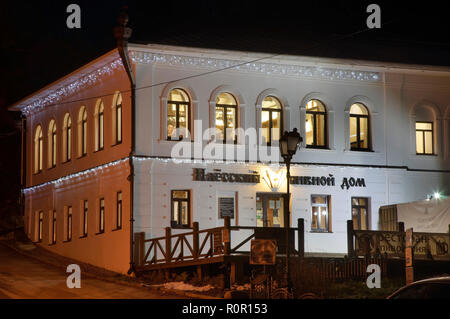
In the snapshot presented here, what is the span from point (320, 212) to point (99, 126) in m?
9.07

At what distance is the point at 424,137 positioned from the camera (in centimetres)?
3353

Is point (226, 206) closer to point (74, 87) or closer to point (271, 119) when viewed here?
point (271, 119)

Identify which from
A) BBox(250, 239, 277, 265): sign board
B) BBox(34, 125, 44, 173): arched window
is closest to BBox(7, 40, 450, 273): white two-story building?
BBox(34, 125, 44, 173): arched window

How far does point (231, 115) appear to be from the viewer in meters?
30.9

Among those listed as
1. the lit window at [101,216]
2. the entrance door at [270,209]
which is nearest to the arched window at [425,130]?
the entrance door at [270,209]

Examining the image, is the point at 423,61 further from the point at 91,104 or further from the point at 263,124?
the point at 91,104

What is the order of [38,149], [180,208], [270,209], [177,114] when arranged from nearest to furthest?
[180,208]
[177,114]
[270,209]
[38,149]

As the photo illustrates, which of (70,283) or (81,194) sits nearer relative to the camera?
(70,283)

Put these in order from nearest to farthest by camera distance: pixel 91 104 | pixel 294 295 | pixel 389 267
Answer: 1. pixel 294 295
2. pixel 389 267
3. pixel 91 104

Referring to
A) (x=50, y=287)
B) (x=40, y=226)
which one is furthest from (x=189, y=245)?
(x=40, y=226)

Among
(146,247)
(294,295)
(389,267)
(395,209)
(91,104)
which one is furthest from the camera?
(91,104)

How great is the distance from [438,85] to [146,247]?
13368 mm

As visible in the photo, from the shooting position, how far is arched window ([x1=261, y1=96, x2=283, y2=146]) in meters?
31.3

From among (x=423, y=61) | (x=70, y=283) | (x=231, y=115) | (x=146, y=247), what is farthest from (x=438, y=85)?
(x=70, y=283)
